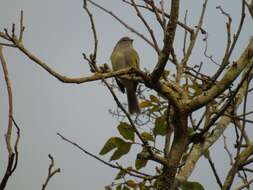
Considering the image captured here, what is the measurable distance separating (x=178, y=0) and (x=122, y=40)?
18.2 ft

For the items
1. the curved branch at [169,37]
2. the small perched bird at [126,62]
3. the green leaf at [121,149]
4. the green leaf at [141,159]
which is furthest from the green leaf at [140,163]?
the small perched bird at [126,62]

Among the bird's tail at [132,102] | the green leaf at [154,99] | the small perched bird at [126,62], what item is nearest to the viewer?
the green leaf at [154,99]

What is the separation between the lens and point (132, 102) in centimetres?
684

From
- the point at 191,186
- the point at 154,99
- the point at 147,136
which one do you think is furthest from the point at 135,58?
the point at 191,186

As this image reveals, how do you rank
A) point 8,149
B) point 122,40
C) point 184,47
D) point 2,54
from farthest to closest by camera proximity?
point 122,40, point 184,47, point 2,54, point 8,149

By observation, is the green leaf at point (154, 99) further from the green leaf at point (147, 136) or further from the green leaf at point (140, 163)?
the green leaf at point (140, 163)

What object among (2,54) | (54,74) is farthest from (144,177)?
(2,54)

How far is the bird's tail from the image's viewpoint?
6.50 m

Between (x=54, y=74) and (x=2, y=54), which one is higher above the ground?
(x=54, y=74)

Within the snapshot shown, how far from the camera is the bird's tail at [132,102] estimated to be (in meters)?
6.50

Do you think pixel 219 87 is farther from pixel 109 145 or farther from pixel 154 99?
pixel 154 99

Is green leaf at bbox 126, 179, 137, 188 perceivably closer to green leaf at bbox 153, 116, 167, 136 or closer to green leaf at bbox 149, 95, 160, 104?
green leaf at bbox 153, 116, 167, 136

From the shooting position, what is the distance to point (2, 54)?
1.70m

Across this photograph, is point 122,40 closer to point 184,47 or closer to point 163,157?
point 184,47
